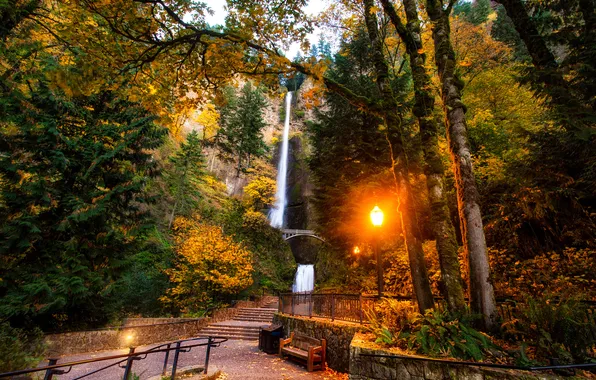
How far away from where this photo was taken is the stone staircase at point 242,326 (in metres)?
14.9

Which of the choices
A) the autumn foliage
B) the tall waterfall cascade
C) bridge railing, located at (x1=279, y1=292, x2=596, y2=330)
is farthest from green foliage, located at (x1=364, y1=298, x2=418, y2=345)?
the tall waterfall cascade

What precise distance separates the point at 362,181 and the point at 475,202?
719 centimetres

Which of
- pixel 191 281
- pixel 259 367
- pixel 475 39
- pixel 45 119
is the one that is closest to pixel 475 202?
pixel 259 367

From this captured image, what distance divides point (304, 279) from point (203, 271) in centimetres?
1297

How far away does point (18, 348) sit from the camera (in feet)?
21.6

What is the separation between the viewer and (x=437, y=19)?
666 centimetres

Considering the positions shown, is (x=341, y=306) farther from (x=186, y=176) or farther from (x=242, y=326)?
(x=186, y=176)

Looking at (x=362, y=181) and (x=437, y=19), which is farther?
(x=362, y=181)

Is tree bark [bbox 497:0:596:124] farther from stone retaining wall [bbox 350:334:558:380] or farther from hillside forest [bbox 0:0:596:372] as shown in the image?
stone retaining wall [bbox 350:334:558:380]

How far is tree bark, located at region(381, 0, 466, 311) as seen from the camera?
5.57 m

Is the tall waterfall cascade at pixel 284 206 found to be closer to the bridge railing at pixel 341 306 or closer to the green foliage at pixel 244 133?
the green foliage at pixel 244 133

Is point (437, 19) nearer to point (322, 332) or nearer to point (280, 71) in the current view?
point (280, 71)

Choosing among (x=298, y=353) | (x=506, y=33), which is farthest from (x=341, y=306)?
(x=506, y=33)

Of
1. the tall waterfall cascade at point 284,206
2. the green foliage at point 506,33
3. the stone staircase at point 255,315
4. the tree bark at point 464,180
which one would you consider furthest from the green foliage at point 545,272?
the green foliage at point 506,33
